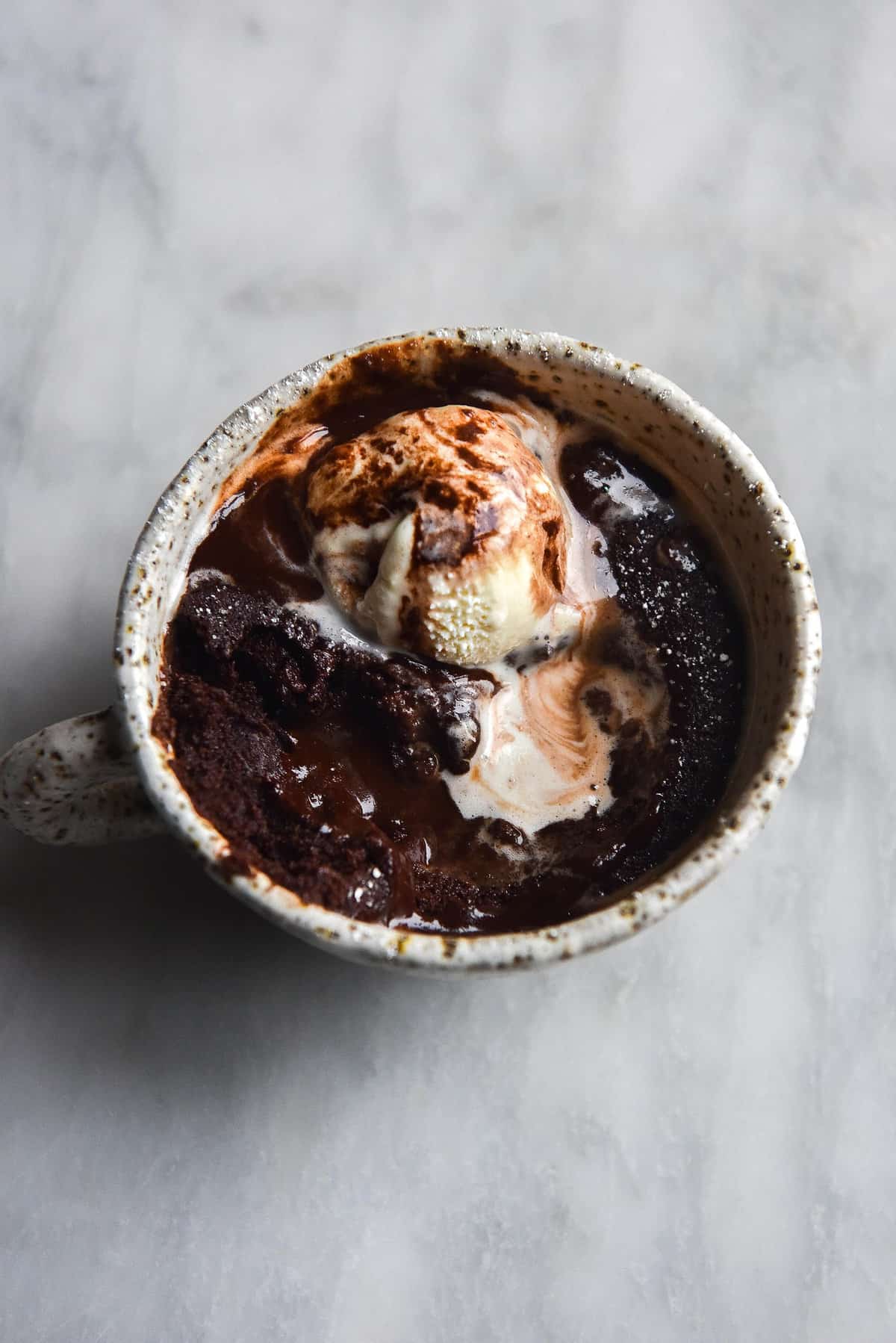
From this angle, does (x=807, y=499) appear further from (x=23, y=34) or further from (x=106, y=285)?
(x=23, y=34)

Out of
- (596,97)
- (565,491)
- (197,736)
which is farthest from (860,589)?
(197,736)

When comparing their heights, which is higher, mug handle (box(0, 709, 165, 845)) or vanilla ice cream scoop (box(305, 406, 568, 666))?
vanilla ice cream scoop (box(305, 406, 568, 666))

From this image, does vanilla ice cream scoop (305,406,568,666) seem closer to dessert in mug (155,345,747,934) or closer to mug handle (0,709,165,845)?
dessert in mug (155,345,747,934)

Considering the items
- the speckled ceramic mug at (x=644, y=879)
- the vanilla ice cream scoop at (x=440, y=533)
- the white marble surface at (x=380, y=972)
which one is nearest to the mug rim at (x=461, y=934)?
the speckled ceramic mug at (x=644, y=879)

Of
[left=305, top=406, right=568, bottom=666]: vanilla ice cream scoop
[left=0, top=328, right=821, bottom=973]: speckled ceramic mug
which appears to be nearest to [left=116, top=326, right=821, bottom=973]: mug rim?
[left=0, top=328, right=821, bottom=973]: speckled ceramic mug

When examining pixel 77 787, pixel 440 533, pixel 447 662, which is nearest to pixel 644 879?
pixel 447 662
